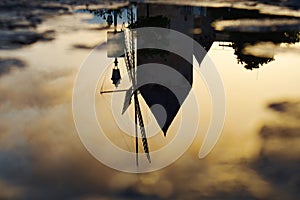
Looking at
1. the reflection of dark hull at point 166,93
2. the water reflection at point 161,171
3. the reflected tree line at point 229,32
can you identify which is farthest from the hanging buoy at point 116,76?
the reflected tree line at point 229,32

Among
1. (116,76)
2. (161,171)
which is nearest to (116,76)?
(116,76)

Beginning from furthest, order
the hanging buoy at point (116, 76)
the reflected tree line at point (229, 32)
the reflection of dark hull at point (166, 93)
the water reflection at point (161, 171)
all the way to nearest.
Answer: the reflected tree line at point (229, 32) < the hanging buoy at point (116, 76) < the reflection of dark hull at point (166, 93) < the water reflection at point (161, 171)

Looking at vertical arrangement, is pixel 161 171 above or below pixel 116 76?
below

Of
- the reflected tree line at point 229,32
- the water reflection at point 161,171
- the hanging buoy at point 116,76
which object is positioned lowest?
the water reflection at point 161,171

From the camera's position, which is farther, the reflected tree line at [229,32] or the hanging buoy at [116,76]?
the reflected tree line at [229,32]

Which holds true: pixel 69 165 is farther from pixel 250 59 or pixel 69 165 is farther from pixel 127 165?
pixel 250 59

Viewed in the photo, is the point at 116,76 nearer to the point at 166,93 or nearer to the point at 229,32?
the point at 166,93

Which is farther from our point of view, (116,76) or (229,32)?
(229,32)

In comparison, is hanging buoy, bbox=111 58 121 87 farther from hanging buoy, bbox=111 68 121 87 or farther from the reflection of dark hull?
the reflection of dark hull

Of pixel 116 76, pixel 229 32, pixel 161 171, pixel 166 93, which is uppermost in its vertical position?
pixel 229 32

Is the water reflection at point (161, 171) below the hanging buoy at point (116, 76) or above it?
below

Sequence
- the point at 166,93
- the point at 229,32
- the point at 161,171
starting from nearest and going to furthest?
the point at 161,171
the point at 166,93
the point at 229,32

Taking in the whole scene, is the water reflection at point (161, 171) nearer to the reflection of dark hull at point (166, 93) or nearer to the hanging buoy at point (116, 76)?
the reflection of dark hull at point (166, 93)

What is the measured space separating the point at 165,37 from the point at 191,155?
1183 cm
